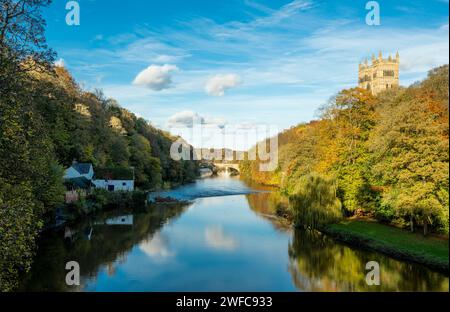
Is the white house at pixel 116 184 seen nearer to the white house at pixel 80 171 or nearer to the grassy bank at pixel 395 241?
the white house at pixel 80 171

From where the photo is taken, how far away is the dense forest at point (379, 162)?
20.2 m

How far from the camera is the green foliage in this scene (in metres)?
28.2

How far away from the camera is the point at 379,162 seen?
24578 mm

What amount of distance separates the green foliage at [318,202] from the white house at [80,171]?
2427cm

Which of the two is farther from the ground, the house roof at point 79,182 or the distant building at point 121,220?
the house roof at point 79,182

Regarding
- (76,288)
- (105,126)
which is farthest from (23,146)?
(105,126)

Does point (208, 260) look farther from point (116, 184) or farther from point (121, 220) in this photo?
point (116, 184)

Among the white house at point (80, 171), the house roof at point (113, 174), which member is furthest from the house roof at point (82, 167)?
the house roof at point (113, 174)

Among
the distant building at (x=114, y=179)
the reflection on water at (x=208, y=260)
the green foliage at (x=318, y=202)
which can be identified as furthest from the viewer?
the distant building at (x=114, y=179)

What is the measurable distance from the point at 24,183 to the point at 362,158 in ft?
75.9

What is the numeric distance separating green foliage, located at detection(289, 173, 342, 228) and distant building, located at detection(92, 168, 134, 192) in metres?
24.4

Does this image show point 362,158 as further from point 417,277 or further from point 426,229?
point 417,277

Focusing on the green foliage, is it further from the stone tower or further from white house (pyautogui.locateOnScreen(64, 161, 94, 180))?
the stone tower

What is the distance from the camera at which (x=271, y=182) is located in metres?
70.2
